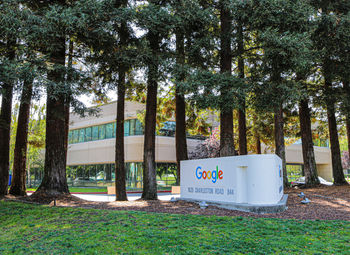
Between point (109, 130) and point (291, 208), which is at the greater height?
point (109, 130)

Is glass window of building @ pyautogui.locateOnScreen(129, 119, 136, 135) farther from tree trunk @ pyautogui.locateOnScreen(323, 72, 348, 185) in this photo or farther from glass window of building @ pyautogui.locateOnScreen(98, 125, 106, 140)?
tree trunk @ pyautogui.locateOnScreen(323, 72, 348, 185)

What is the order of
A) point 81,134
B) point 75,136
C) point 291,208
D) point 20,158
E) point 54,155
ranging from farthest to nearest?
1. point 75,136
2. point 81,134
3. point 20,158
4. point 54,155
5. point 291,208

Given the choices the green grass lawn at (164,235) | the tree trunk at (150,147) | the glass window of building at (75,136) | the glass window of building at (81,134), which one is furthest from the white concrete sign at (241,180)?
the glass window of building at (75,136)

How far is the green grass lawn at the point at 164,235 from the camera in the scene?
556 centimetres

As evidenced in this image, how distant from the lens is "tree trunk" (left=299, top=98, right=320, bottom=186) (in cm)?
1838

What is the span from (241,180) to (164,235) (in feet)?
15.1

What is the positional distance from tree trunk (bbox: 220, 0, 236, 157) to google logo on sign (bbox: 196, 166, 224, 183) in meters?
1.96

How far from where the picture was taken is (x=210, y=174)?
11352 mm

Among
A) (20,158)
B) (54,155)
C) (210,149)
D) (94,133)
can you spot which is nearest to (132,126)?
(94,133)

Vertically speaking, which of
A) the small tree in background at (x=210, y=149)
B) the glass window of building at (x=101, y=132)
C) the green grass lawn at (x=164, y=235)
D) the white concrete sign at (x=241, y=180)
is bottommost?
the green grass lawn at (x=164, y=235)

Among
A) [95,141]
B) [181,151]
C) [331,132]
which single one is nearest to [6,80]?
[181,151]

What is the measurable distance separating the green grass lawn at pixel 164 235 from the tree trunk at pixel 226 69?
18.0ft

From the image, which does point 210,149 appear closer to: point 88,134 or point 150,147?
point 150,147

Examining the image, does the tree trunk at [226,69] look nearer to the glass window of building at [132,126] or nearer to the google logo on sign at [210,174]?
the google logo on sign at [210,174]
